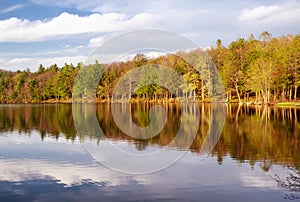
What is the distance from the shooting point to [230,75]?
55.3m

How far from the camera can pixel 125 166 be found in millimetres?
11992

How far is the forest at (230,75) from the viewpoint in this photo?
47469mm

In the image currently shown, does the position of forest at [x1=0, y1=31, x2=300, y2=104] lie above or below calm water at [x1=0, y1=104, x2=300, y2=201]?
above

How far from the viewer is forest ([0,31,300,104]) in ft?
156

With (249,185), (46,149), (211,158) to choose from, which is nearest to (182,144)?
(211,158)

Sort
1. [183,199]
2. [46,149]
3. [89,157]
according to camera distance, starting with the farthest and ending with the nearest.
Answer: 1. [46,149]
2. [89,157]
3. [183,199]

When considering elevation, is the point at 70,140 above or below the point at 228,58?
below

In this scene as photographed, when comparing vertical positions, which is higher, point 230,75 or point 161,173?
point 230,75

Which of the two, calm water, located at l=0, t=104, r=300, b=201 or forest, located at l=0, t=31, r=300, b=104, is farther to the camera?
forest, located at l=0, t=31, r=300, b=104

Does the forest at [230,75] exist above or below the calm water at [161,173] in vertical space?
above

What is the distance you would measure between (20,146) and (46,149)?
178 cm

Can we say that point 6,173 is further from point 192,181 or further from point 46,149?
point 192,181

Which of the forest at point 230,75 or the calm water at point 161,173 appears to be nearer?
the calm water at point 161,173

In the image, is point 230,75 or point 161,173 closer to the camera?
point 161,173
